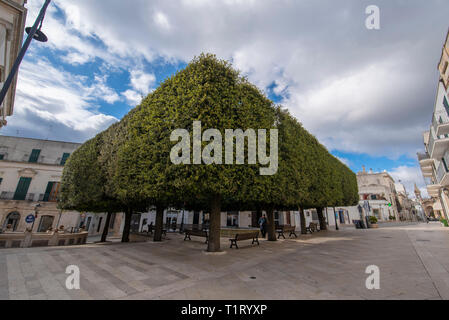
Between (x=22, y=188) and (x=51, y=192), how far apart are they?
2.92 m

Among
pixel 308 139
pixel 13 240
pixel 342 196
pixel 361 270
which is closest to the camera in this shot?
pixel 361 270

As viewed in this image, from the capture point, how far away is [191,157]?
7.74 meters

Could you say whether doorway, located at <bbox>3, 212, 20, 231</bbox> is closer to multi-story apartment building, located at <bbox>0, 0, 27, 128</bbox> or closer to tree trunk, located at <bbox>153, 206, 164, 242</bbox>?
tree trunk, located at <bbox>153, 206, 164, 242</bbox>

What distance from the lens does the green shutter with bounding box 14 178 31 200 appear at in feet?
74.6

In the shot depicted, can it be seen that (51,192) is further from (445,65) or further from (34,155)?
(445,65)

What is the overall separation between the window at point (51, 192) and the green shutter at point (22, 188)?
193cm

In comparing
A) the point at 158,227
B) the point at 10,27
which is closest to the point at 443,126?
the point at 158,227

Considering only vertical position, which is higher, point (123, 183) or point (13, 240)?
point (123, 183)

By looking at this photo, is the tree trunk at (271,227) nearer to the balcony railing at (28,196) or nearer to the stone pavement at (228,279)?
the stone pavement at (228,279)

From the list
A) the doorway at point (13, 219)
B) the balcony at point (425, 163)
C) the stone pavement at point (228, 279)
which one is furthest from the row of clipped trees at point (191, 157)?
the balcony at point (425, 163)

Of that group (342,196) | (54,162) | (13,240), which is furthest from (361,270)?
(54,162)

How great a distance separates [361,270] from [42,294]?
333 inches

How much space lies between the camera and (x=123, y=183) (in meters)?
9.76

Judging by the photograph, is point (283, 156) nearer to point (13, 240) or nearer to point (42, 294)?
point (42, 294)
